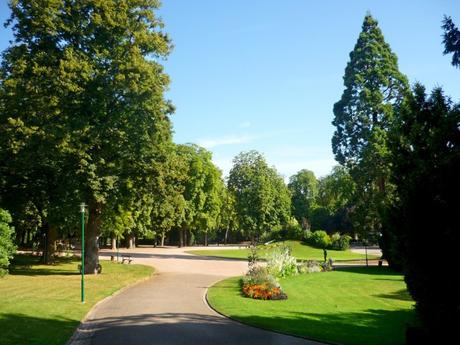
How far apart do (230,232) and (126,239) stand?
31.9 metres

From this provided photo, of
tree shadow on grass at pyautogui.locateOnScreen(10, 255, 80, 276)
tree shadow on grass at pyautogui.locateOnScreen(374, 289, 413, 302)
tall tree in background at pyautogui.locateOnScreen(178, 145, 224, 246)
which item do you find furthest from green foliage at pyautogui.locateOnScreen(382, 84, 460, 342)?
tall tree in background at pyautogui.locateOnScreen(178, 145, 224, 246)

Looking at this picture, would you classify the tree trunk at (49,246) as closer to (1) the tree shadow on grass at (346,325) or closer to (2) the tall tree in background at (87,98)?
(2) the tall tree in background at (87,98)

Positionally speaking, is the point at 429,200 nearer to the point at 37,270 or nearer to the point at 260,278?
the point at 260,278

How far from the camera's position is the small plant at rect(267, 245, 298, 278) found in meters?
28.4

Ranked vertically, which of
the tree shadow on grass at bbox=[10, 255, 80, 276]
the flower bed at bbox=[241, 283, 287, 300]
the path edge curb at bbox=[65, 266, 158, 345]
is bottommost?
the path edge curb at bbox=[65, 266, 158, 345]

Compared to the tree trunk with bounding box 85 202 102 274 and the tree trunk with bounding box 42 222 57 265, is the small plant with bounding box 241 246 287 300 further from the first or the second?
the tree trunk with bounding box 42 222 57 265

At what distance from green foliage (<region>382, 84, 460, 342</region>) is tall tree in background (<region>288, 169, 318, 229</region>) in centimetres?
9725

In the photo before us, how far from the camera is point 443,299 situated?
10.3 metres

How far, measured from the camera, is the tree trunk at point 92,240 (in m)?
30.4

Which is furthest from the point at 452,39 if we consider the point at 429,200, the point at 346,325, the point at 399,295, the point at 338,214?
A: the point at 338,214

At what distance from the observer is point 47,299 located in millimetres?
19188

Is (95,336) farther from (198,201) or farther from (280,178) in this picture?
(280,178)

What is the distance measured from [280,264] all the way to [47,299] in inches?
590

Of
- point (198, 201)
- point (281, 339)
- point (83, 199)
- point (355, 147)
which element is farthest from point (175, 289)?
point (198, 201)
